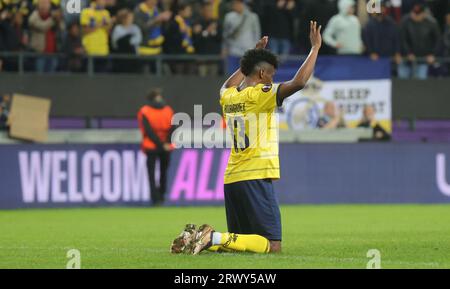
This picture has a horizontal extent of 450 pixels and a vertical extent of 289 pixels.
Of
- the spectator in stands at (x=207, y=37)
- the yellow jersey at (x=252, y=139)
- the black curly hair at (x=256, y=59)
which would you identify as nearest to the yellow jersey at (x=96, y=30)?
the spectator in stands at (x=207, y=37)

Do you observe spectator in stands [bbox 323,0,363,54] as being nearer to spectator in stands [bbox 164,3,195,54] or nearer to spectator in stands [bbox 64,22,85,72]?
spectator in stands [bbox 164,3,195,54]

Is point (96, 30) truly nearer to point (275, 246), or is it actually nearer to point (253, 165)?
point (253, 165)

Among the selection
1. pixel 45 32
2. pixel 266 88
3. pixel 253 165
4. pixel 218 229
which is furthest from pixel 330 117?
pixel 266 88

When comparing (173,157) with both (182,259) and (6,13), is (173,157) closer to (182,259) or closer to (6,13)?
(6,13)

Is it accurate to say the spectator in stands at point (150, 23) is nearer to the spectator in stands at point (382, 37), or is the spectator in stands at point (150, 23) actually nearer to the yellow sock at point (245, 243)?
the spectator in stands at point (382, 37)

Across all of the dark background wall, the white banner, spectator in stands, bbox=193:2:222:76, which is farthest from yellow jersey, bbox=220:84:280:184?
spectator in stands, bbox=193:2:222:76

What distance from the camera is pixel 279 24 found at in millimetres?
24812

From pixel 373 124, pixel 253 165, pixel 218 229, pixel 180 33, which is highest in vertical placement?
pixel 180 33

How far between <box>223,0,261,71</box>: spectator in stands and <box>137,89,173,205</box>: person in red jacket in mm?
1887

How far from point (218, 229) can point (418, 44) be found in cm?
1103

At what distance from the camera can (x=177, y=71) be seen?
25.1m

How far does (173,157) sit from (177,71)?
2130 millimetres

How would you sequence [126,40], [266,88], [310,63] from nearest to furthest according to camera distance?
[310,63] → [266,88] → [126,40]
